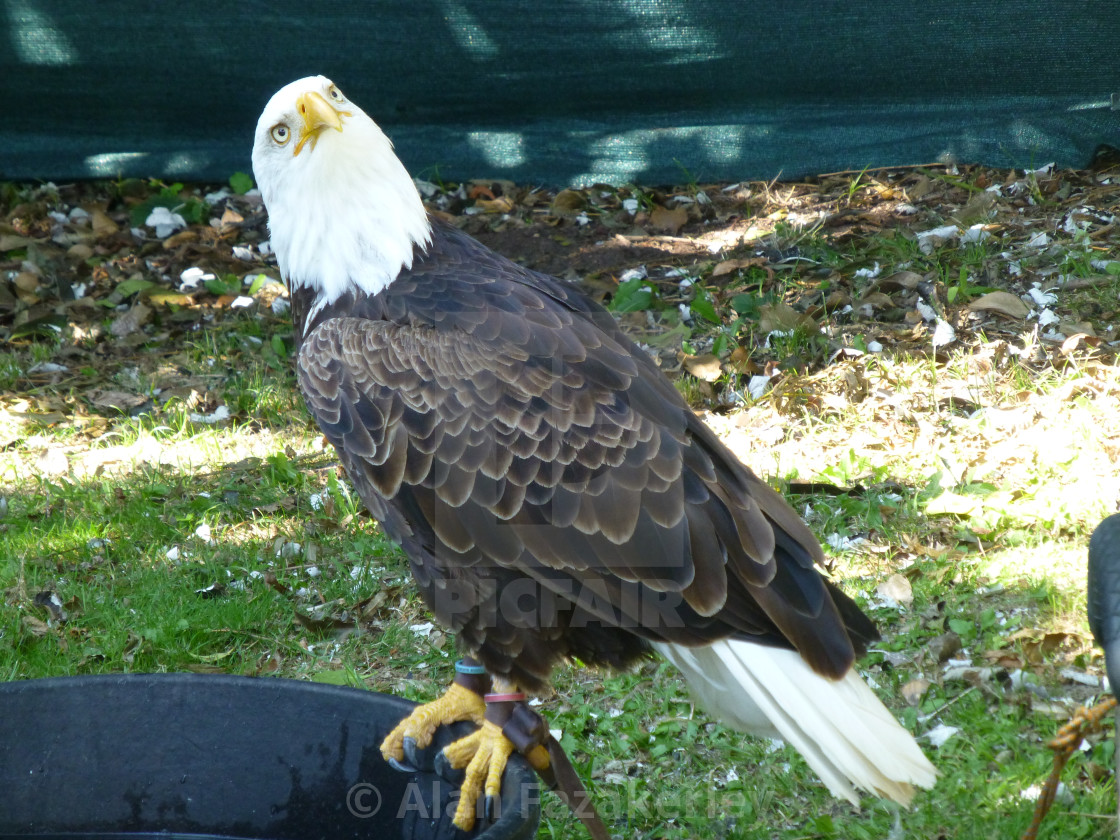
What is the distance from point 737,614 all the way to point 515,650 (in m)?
0.53

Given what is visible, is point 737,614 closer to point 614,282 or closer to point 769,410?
point 769,410

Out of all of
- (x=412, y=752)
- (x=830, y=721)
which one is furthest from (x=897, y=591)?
(x=412, y=752)

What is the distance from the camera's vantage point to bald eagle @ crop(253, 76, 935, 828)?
100 inches

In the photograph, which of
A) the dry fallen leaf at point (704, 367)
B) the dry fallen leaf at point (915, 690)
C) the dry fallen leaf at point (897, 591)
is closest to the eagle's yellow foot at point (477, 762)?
the dry fallen leaf at point (915, 690)

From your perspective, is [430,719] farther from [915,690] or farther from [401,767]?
[915,690]

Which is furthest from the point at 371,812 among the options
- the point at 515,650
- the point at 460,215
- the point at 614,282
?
the point at 460,215

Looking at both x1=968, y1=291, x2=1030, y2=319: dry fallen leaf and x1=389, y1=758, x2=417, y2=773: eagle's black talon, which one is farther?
x1=968, y1=291, x2=1030, y2=319: dry fallen leaf

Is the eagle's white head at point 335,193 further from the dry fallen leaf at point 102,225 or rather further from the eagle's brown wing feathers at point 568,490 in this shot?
the dry fallen leaf at point 102,225

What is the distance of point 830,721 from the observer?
2.47 metres

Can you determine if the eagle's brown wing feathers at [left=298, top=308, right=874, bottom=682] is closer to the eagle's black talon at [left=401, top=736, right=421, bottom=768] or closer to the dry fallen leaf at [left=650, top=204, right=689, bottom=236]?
the eagle's black talon at [left=401, top=736, right=421, bottom=768]

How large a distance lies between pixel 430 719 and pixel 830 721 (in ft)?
3.14

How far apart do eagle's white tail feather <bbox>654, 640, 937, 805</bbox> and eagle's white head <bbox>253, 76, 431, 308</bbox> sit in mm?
1308

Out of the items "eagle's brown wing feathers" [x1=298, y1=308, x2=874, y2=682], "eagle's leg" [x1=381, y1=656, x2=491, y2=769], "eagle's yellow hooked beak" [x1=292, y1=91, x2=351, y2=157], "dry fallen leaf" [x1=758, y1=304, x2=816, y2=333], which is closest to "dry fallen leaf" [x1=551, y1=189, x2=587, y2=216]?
"dry fallen leaf" [x1=758, y1=304, x2=816, y2=333]

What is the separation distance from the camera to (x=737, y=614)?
2576mm
